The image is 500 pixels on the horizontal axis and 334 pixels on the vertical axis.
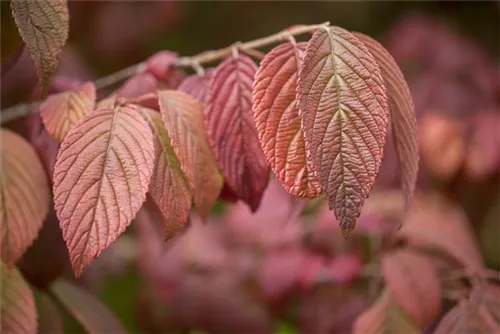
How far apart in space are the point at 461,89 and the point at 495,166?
0.36 m

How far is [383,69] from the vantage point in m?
1.03

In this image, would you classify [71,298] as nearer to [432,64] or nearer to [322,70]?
[322,70]

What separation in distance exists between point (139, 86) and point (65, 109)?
156 millimetres

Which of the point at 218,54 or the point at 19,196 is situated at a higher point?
the point at 218,54

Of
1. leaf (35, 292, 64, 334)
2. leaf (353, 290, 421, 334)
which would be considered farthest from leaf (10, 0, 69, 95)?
leaf (353, 290, 421, 334)

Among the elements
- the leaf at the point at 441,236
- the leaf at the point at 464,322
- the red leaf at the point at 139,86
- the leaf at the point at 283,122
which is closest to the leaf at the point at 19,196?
the red leaf at the point at 139,86

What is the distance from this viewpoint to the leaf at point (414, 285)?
1256 millimetres

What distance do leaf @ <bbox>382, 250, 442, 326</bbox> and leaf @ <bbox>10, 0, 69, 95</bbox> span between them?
24.4 inches

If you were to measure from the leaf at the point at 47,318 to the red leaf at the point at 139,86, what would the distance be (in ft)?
1.08

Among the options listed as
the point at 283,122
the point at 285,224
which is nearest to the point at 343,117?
the point at 283,122

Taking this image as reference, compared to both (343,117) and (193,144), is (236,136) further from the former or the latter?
(343,117)

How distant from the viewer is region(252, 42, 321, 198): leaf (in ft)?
3.11

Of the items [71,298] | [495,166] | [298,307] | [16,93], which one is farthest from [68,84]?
[495,166]

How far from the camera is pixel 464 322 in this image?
1.17m
